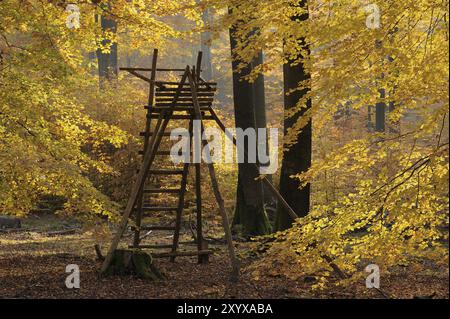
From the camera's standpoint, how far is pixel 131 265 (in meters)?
8.67

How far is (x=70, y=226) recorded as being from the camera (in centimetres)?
1627

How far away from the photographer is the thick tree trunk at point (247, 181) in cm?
1191

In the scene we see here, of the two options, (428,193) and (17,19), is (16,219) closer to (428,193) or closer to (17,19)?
(17,19)

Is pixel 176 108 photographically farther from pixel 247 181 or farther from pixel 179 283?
pixel 247 181

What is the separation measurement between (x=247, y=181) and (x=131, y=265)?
380cm

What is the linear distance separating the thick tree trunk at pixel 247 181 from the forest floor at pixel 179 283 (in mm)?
768

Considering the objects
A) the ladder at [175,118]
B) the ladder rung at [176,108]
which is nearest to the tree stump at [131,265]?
the ladder at [175,118]

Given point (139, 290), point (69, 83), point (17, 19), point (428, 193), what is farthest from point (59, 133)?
point (428, 193)

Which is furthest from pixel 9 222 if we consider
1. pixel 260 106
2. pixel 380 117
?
pixel 380 117

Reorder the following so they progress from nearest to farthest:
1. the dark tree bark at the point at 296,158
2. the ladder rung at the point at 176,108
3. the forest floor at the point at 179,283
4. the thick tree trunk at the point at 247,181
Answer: the forest floor at the point at 179,283 < the ladder rung at the point at 176,108 < the dark tree bark at the point at 296,158 < the thick tree trunk at the point at 247,181

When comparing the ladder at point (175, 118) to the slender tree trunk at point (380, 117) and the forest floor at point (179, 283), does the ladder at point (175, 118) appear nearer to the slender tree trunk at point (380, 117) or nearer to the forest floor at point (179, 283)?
the forest floor at point (179, 283)

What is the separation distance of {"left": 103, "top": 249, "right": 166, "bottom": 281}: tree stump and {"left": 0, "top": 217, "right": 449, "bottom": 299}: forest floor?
143mm

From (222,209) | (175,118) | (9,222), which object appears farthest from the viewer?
(9,222)
